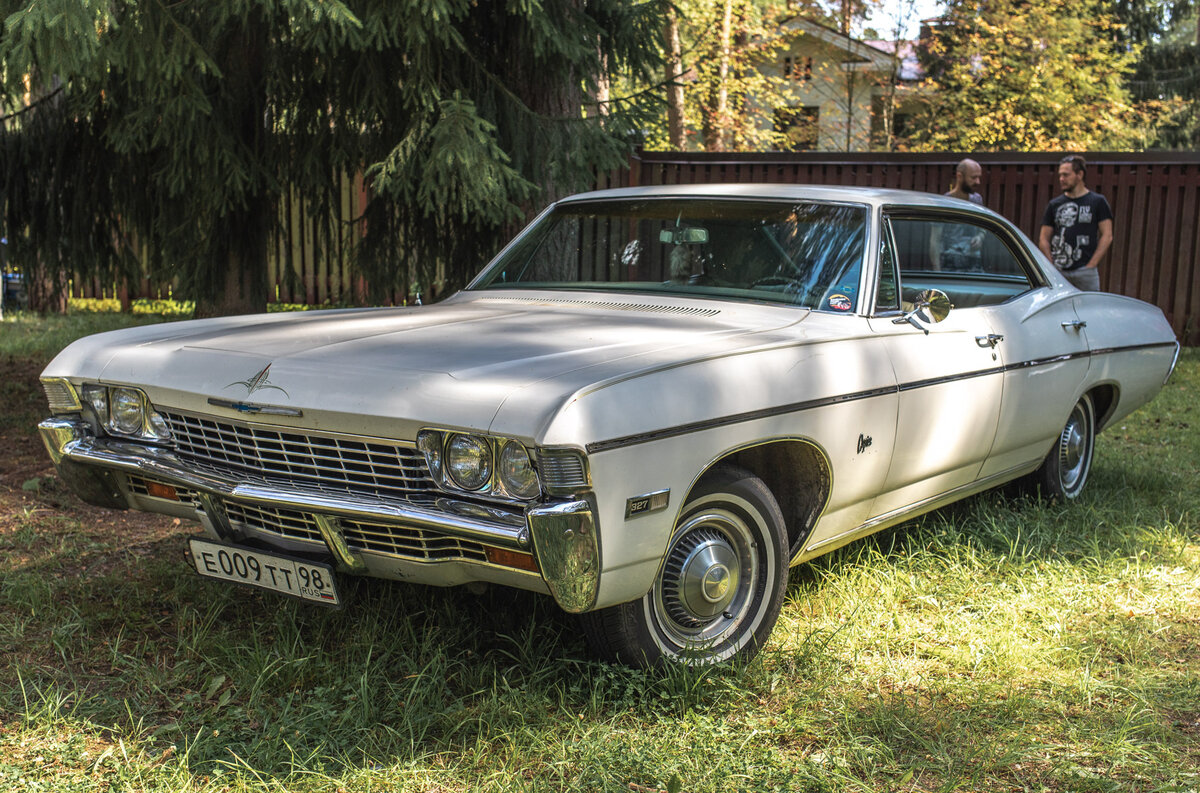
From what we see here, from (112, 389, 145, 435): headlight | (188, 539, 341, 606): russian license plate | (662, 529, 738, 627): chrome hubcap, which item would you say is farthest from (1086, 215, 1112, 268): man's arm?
(112, 389, 145, 435): headlight

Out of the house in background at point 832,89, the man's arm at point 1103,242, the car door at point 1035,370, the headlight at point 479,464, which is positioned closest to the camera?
the headlight at point 479,464

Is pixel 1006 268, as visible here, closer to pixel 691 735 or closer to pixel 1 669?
pixel 691 735

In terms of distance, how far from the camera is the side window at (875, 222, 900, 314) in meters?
3.91

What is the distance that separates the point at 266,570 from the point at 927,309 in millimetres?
2496

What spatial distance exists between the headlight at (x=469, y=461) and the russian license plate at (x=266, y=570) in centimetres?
50

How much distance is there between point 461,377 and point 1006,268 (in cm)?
319

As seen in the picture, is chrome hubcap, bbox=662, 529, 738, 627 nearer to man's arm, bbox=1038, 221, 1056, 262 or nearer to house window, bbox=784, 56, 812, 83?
man's arm, bbox=1038, 221, 1056, 262

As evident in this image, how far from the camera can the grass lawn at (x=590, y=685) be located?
2729mm

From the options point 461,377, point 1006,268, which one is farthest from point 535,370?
point 1006,268

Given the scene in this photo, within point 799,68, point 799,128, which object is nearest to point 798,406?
point 799,128

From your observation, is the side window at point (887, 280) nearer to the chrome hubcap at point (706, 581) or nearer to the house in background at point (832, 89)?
the chrome hubcap at point (706, 581)

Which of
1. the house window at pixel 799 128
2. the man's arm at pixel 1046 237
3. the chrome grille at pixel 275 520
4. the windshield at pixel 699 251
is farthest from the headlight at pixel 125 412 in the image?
the house window at pixel 799 128

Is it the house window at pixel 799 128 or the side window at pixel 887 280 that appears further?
the house window at pixel 799 128

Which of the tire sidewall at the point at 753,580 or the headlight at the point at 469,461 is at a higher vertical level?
the headlight at the point at 469,461
